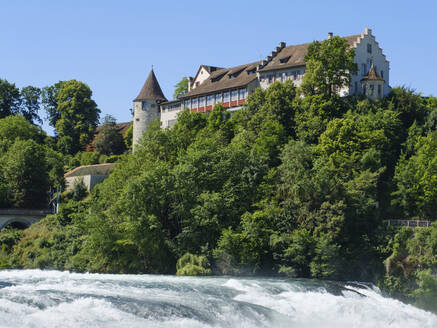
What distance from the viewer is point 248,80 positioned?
3167 inches

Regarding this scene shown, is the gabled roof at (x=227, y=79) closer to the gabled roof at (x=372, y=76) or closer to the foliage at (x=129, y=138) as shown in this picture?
the gabled roof at (x=372, y=76)

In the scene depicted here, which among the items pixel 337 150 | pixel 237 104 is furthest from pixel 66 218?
pixel 337 150

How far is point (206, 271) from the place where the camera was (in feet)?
169

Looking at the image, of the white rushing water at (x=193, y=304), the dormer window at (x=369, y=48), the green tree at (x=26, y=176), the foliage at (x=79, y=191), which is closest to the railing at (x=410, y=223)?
the white rushing water at (x=193, y=304)

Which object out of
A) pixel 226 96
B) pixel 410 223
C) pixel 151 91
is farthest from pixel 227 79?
pixel 410 223

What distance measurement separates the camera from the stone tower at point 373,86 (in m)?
69.7

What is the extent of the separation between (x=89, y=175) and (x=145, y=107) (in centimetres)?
1595

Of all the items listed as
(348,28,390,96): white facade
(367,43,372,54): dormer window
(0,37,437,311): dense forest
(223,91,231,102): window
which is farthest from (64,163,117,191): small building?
(367,43,372,54): dormer window

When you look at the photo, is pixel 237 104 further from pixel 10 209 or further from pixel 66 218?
pixel 10 209

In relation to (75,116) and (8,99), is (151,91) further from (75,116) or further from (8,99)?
(8,99)

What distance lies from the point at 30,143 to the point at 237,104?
29180 mm

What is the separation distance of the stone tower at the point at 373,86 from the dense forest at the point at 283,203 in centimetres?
137

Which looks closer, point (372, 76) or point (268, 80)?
point (372, 76)

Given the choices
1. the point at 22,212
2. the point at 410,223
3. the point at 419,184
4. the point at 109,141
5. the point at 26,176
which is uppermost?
the point at 109,141
